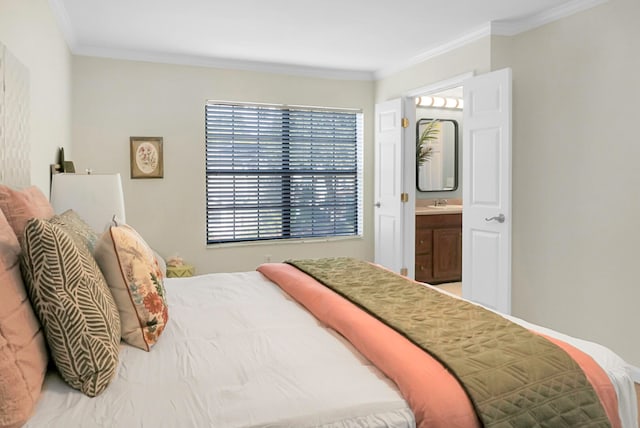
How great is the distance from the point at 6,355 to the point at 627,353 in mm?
3362

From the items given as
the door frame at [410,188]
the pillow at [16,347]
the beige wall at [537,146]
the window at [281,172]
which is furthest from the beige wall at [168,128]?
the pillow at [16,347]

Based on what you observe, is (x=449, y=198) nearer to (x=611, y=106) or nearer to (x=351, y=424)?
(x=611, y=106)

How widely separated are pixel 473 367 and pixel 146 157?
3988mm

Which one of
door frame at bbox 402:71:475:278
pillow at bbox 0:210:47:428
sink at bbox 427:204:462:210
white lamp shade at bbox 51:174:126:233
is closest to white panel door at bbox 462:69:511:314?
door frame at bbox 402:71:475:278

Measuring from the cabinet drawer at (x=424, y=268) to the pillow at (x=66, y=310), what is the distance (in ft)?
15.1

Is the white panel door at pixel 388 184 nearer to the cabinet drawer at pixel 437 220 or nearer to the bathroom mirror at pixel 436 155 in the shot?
the cabinet drawer at pixel 437 220

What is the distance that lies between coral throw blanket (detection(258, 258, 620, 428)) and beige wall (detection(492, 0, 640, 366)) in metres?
1.83

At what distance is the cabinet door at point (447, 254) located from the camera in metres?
5.65

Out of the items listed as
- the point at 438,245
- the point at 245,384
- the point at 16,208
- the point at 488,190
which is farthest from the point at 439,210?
the point at 16,208

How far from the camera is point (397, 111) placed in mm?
4867

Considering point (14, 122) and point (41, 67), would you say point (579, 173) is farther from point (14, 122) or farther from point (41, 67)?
point (41, 67)

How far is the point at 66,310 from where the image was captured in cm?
120

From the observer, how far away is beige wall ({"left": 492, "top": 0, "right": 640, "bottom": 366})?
9.83 ft

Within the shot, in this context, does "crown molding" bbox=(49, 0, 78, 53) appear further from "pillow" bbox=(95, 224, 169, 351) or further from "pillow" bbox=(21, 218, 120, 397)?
"pillow" bbox=(21, 218, 120, 397)
